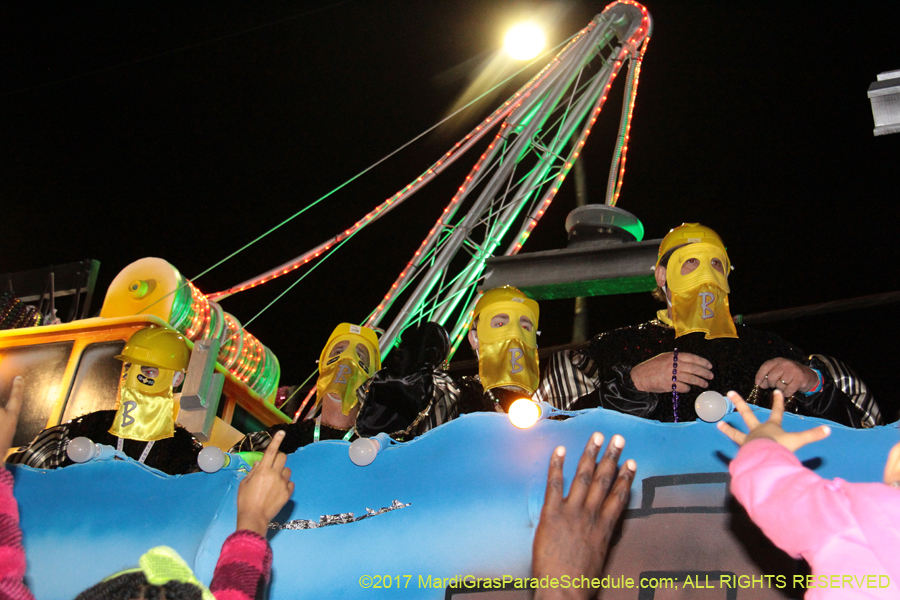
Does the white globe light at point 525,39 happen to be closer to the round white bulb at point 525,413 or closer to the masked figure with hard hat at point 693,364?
the masked figure with hard hat at point 693,364

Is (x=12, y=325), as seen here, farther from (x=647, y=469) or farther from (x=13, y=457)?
(x=647, y=469)

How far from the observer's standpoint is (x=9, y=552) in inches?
64.1

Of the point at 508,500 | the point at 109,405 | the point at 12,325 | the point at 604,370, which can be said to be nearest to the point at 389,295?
the point at 109,405

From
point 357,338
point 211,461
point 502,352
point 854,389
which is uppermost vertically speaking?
point 357,338

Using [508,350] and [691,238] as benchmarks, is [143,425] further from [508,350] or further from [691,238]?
[691,238]

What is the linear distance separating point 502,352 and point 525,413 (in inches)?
38.1

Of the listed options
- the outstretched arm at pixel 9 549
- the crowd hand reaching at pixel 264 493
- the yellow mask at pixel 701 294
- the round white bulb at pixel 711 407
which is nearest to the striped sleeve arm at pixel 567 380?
the yellow mask at pixel 701 294

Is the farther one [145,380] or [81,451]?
[145,380]

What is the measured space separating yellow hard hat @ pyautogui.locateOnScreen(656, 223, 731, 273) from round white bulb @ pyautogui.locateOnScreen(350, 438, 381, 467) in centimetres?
158

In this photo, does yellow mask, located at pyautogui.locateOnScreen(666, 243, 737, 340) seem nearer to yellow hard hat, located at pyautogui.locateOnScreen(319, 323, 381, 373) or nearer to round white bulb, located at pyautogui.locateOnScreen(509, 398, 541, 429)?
round white bulb, located at pyautogui.locateOnScreen(509, 398, 541, 429)

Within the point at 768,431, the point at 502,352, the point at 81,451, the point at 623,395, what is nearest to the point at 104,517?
the point at 81,451

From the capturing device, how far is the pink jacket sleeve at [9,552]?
1.53 m

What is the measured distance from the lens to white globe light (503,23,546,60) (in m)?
7.59

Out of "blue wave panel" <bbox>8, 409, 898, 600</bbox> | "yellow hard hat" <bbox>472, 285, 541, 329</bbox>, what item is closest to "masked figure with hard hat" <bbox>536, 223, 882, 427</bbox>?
"yellow hard hat" <bbox>472, 285, 541, 329</bbox>
